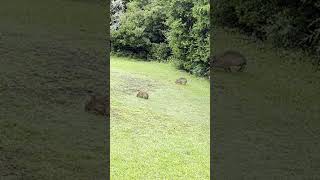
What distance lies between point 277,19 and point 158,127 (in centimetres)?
480

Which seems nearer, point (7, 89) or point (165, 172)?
point (165, 172)

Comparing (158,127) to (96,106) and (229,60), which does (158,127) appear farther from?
(229,60)

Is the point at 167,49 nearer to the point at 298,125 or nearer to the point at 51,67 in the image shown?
the point at 51,67

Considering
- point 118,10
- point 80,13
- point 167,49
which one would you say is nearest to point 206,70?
point 167,49

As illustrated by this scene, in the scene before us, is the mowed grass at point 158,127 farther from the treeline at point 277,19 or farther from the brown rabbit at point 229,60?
the treeline at point 277,19

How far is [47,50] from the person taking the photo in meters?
12.6

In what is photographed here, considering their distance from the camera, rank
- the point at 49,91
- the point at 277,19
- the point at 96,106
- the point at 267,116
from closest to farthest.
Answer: the point at 96,106 < the point at 49,91 < the point at 267,116 < the point at 277,19

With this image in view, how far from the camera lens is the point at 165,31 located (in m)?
18.8

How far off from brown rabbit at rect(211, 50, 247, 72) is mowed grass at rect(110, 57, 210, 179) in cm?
88

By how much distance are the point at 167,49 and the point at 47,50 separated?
7.20 metres

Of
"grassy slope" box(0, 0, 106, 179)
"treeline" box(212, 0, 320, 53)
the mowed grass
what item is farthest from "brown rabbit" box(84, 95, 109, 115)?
"treeline" box(212, 0, 320, 53)

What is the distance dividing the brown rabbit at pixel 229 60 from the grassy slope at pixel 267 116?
0.79ft

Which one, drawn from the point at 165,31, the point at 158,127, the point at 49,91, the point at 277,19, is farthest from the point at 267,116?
the point at 165,31

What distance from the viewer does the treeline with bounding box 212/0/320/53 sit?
1262 centimetres
